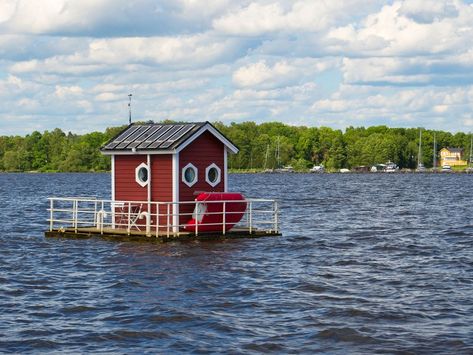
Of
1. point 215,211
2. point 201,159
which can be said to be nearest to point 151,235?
point 215,211

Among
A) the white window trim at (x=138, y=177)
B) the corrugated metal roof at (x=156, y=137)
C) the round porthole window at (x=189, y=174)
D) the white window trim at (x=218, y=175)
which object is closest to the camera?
the corrugated metal roof at (x=156, y=137)

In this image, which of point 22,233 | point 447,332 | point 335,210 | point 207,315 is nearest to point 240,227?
point 22,233

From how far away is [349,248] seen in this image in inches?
1490

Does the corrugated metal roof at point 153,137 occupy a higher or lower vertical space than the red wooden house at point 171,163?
higher

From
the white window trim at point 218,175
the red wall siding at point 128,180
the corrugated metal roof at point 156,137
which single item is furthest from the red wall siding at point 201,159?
the red wall siding at point 128,180

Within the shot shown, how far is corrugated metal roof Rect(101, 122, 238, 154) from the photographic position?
1393 inches

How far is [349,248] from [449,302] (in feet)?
44.4

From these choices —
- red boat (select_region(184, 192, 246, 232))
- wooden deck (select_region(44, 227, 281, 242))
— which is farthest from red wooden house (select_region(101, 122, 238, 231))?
wooden deck (select_region(44, 227, 281, 242))

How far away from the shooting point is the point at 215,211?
35406mm

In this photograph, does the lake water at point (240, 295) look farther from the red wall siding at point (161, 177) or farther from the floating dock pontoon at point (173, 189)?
the red wall siding at point (161, 177)

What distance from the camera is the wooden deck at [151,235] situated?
111 ft

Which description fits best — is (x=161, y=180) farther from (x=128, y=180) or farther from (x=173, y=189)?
(x=128, y=180)

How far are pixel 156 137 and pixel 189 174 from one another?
6.96ft

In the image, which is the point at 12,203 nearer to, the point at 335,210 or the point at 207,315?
the point at 335,210
